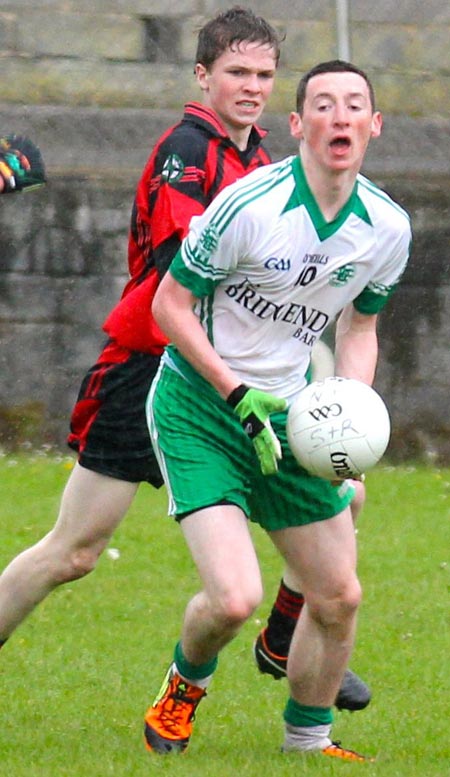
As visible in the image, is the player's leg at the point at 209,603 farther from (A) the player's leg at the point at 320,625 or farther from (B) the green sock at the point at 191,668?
(A) the player's leg at the point at 320,625

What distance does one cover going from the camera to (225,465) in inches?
202

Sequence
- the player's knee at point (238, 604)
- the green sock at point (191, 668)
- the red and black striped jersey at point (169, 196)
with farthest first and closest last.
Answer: the red and black striped jersey at point (169, 196)
the green sock at point (191, 668)
the player's knee at point (238, 604)

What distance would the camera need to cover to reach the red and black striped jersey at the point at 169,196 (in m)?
5.77

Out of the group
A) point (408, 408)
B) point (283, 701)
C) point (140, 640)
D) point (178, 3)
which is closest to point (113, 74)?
point (178, 3)

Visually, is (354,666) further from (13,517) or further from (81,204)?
(81,204)

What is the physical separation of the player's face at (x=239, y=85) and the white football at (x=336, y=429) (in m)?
1.29

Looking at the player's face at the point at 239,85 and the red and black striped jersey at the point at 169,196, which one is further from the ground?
the player's face at the point at 239,85

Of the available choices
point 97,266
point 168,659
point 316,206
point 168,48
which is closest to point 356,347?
point 316,206

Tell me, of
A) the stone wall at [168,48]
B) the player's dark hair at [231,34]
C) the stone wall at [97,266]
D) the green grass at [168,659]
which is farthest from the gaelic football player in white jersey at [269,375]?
the stone wall at [168,48]

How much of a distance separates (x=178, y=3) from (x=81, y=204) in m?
1.85

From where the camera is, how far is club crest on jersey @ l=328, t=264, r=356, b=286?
5.16m

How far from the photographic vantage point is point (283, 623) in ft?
20.5

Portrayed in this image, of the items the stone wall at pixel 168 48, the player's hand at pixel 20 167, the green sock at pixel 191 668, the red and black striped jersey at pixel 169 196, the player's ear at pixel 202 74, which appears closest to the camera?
the player's hand at pixel 20 167

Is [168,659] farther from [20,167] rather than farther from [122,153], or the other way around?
[122,153]
